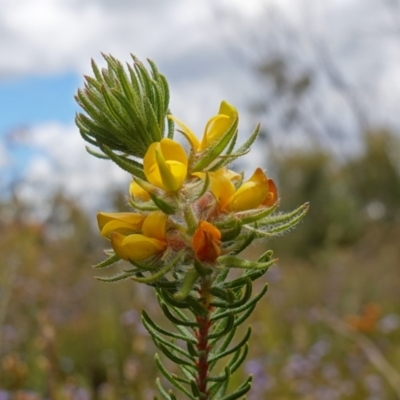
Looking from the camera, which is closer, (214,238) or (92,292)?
(214,238)

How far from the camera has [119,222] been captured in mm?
822

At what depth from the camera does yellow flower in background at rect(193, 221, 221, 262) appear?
763 millimetres

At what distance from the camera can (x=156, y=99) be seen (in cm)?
85

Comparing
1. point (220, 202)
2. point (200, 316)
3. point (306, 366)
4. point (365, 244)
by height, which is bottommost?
point (200, 316)

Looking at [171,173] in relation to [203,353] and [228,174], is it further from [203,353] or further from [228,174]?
[203,353]

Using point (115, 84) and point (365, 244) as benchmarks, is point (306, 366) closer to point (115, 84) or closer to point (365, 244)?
point (115, 84)

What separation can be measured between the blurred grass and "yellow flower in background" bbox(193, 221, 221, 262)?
1.22 meters

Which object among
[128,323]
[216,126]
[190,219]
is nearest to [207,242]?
[190,219]

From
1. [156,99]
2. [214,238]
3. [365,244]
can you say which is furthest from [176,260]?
[365,244]

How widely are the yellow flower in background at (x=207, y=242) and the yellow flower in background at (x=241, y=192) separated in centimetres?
5

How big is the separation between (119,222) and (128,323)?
9.86ft

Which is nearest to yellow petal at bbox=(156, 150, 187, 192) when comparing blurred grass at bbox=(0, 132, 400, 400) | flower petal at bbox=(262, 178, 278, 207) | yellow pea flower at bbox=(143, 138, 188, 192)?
yellow pea flower at bbox=(143, 138, 188, 192)

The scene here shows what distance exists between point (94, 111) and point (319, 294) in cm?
731

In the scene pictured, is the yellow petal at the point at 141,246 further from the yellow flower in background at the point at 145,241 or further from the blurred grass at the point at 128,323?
the blurred grass at the point at 128,323
